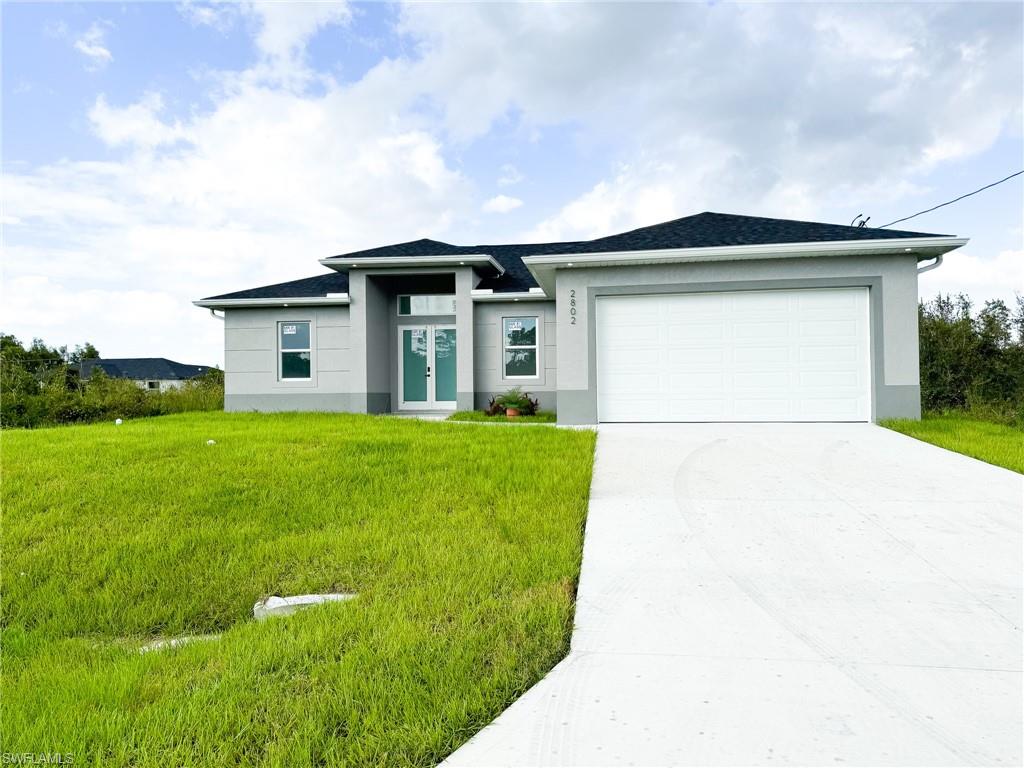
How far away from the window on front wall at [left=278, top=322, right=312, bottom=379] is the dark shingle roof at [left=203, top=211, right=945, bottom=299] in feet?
2.87

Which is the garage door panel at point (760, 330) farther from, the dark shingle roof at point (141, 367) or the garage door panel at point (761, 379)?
the dark shingle roof at point (141, 367)

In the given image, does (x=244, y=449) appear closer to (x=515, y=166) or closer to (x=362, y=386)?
(x=362, y=386)

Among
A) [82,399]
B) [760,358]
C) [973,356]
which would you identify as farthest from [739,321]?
[82,399]

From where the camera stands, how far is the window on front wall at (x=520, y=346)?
14.9m

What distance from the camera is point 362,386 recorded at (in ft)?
47.1

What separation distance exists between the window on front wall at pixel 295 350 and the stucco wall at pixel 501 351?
4.45 meters

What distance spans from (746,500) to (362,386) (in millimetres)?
10664

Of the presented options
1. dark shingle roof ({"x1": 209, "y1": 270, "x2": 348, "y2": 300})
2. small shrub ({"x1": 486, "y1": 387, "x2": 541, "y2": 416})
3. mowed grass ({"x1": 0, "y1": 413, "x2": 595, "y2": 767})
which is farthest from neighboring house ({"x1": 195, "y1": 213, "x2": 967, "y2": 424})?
dark shingle roof ({"x1": 209, "y1": 270, "x2": 348, "y2": 300})

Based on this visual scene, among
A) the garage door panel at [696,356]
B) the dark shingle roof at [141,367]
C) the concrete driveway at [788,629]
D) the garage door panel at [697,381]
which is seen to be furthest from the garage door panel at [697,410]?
the dark shingle roof at [141,367]

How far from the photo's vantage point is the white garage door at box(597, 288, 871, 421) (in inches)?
399

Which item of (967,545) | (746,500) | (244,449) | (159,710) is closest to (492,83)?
(244,449)

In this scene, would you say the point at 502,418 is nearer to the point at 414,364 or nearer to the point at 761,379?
the point at 414,364

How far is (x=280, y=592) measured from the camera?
4.02 meters

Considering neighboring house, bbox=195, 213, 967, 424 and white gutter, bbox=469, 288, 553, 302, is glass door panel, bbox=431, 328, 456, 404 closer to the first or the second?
white gutter, bbox=469, 288, 553, 302
